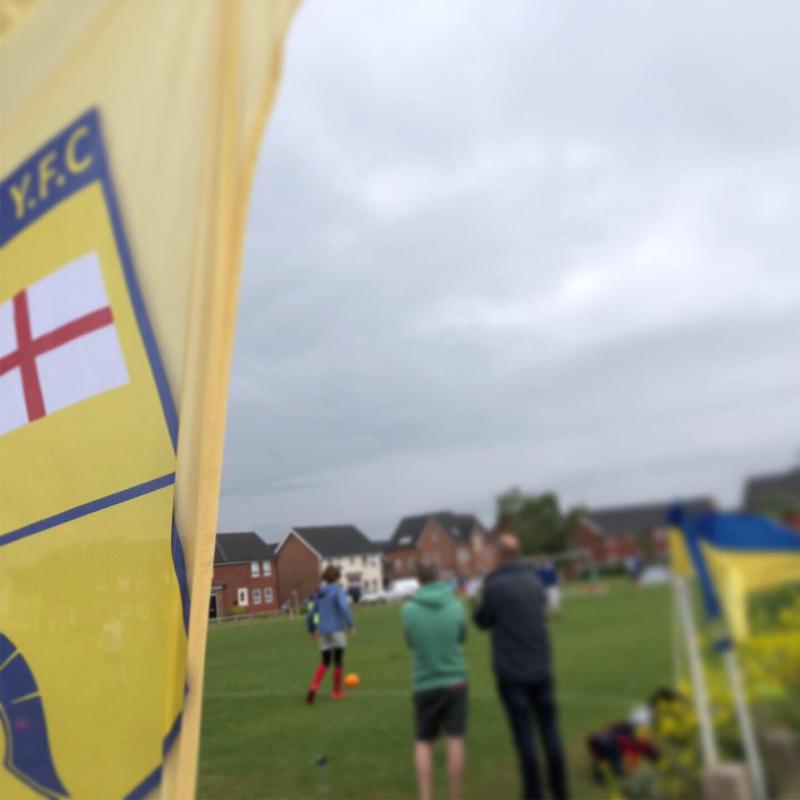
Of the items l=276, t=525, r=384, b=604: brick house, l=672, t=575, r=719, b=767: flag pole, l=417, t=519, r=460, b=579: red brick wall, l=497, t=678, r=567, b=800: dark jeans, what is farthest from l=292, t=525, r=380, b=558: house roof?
l=672, t=575, r=719, b=767: flag pole

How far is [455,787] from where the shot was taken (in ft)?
3.34

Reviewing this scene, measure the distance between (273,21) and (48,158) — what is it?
22.8 inches

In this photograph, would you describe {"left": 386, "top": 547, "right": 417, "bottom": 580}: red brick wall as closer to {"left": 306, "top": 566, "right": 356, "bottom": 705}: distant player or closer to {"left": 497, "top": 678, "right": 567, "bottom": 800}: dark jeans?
{"left": 306, "top": 566, "right": 356, "bottom": 705}: distant player

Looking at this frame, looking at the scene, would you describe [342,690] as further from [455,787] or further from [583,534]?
[583,534]

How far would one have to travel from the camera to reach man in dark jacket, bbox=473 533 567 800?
919 millimetres

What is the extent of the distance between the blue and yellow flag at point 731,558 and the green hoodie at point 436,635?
28 cm

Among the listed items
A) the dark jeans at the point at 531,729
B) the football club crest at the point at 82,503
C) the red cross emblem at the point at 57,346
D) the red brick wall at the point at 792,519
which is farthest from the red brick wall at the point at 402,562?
the red cross emblem at the point at 57,346

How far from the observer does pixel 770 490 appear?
32.7 inches

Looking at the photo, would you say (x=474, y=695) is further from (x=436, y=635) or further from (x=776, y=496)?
(x=776, y=496)

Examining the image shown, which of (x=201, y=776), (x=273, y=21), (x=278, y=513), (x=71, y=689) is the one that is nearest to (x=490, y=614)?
(x=278, y=513)

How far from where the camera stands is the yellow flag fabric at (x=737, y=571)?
83 centimetres

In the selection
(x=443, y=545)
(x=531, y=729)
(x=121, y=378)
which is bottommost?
(x=531, y=729)

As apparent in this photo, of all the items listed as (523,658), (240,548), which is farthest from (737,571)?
(240,548)

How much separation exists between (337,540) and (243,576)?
0.67ft
